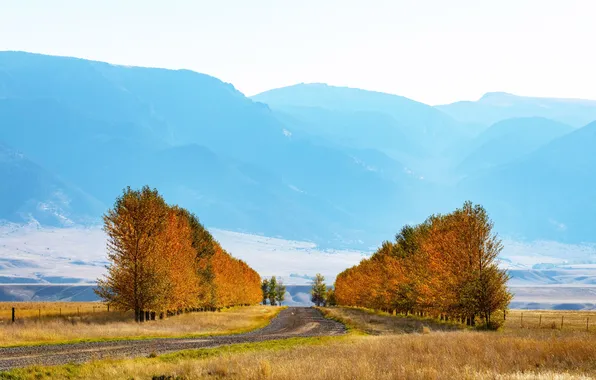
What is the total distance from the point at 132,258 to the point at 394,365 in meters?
48.6

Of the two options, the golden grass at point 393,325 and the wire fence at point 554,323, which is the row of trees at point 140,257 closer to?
the golden grass at point 393,325

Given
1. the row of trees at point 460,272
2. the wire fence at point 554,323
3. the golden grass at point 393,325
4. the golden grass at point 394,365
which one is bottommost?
the wire fence at point 554,323

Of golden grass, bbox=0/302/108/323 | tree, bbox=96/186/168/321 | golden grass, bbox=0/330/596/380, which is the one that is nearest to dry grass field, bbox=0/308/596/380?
golden grass, bbox=0/330/596/380

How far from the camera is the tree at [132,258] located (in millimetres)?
66938

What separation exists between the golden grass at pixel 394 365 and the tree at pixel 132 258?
118 ft

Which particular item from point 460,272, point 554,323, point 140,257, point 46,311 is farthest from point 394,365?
point 46,311

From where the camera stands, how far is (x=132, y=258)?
6794 centimetres

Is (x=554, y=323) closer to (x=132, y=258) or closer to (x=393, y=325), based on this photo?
(x=393, y=325)

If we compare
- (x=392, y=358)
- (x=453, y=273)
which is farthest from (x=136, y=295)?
(x=392, y=358)

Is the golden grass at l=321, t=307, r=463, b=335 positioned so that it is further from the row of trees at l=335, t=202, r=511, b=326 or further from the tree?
the tree

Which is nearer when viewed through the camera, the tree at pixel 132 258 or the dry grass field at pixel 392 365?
the dry grass field at pixel 392 365

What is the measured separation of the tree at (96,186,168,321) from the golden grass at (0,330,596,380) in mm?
35980

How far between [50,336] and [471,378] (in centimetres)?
3451

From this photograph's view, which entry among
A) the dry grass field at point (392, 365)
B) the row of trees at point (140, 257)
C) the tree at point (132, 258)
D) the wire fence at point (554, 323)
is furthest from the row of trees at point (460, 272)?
the tree at point (132, 258)
